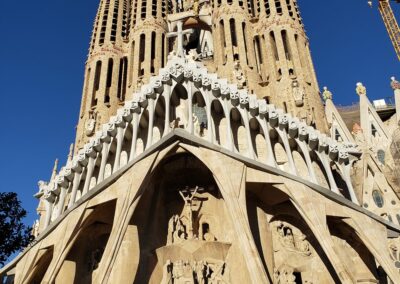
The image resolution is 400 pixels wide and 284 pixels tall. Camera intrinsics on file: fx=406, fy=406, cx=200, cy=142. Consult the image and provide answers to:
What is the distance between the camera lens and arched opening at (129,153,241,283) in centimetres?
1302

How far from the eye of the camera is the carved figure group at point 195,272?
12.7 metres

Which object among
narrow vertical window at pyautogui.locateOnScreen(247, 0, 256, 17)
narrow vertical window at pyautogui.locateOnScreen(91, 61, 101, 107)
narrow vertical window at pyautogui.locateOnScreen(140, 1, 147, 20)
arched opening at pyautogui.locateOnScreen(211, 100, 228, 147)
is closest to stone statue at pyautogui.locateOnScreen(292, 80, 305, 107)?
arched opening at pyautogui.locateOnScreen(211, 100, 228, 147)

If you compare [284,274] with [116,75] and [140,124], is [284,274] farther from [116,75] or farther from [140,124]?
[116,75]

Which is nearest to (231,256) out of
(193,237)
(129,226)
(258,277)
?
(193,237)

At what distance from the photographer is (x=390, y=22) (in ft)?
121

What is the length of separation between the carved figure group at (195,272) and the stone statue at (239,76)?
770 centimetres

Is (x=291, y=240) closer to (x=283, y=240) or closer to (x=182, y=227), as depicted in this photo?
(x=283, y=240)

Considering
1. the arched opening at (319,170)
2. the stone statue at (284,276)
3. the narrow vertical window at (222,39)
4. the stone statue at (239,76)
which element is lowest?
the stone statue at (284,276)

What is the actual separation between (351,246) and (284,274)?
238cm

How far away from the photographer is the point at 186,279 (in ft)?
41.6

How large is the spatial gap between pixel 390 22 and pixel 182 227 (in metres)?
32.3

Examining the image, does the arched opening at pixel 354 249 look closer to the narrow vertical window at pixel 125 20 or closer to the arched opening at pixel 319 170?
the arched opening at pixel 319 170

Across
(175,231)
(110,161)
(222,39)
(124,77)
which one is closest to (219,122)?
(175,231)

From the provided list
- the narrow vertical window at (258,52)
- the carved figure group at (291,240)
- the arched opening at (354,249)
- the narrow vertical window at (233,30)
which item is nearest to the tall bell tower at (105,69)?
the narrow vertical window at (233,30)
